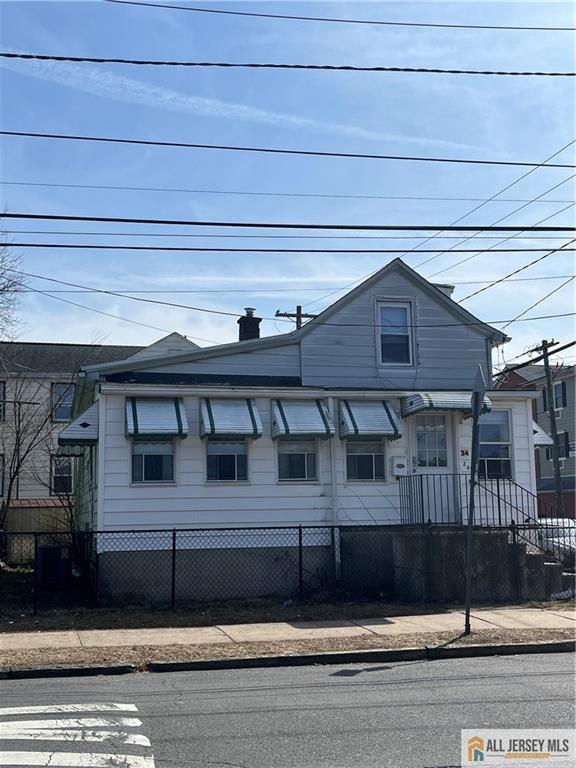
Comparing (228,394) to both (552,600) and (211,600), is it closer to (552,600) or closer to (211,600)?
(211,600)

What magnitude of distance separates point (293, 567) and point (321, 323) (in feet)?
17.1

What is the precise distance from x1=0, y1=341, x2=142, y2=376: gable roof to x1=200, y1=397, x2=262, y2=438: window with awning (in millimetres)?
19160

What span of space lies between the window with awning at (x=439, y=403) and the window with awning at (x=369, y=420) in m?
0.38

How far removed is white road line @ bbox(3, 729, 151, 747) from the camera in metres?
6.61

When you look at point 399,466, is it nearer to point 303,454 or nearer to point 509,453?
point 303,454

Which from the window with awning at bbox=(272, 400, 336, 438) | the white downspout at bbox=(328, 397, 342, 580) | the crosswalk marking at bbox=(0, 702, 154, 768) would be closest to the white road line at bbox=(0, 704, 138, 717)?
the crosswalk marking at bbox=(0, 702, 154, 768)

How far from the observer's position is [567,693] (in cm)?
830

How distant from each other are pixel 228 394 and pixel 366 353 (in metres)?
3.51

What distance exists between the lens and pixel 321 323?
18406 mm

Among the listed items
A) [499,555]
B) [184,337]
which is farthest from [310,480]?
[184,337]

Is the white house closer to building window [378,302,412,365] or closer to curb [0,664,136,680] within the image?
building window [378,302,412,365]

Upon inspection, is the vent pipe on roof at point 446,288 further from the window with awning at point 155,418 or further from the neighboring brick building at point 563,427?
the neighboring brick building at point 563,427

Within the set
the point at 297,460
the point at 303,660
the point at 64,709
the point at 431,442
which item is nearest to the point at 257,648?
the point at 303,660

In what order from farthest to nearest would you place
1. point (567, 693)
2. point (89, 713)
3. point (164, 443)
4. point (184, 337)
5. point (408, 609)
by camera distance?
1. point (184, 337)
2. point (164, 443)
3. point (408, 609)
4. point (567, 693)
5. point (89, 713)
